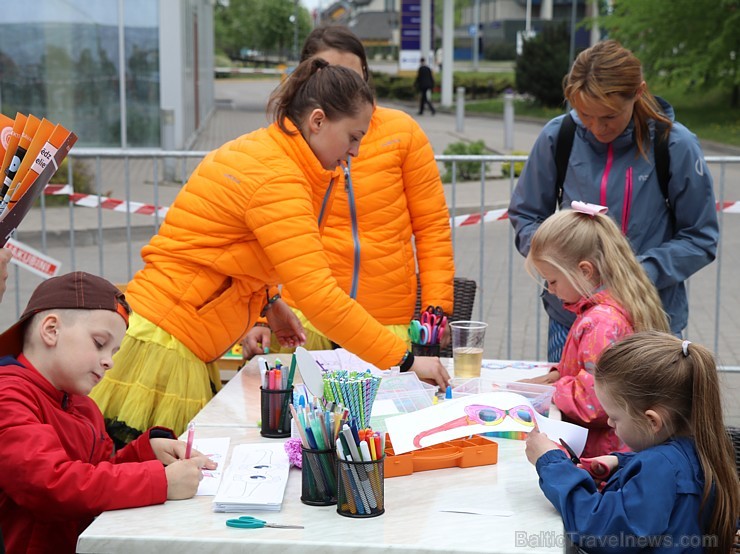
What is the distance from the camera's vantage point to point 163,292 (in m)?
3.40

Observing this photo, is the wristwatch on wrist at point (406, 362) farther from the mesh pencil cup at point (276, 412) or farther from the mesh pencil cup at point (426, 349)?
the mesh pencil cup at point (276, 412)

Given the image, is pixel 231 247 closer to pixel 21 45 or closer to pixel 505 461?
pixel 505 461

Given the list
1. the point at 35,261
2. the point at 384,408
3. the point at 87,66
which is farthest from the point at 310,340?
the point at 87,66

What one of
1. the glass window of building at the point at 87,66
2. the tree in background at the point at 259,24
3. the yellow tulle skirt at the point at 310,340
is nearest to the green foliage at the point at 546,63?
the glass window of building at the point at 87,66

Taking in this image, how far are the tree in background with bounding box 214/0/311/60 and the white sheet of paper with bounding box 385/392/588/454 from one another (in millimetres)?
71183

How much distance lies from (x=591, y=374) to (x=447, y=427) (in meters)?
0.61

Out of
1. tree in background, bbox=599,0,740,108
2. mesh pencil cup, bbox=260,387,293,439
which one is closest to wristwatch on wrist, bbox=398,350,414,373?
mesh pencil cup, bbox=260,387,293,439

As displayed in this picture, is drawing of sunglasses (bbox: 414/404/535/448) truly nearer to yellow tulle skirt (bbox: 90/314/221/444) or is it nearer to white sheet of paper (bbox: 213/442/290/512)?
white sheet of paper (bbox: 213/442/290/512)

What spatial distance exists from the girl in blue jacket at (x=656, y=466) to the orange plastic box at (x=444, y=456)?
17 centimetres

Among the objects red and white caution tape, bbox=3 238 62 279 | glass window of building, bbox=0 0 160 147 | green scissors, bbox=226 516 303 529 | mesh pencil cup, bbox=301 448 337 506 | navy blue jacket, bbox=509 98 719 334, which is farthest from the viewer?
glass window of building, bbox=0 0 160 147

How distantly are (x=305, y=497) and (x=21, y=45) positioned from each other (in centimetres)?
1474

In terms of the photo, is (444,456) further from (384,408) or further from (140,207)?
(140,207)

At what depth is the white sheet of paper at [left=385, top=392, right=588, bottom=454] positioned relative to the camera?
2.74 meters

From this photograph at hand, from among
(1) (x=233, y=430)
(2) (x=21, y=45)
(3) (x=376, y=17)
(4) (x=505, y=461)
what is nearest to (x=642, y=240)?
(4) (x=505, y=461)
